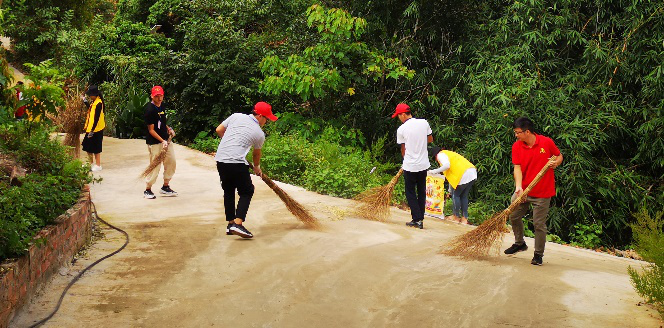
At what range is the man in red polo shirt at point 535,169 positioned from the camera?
7.22 metres

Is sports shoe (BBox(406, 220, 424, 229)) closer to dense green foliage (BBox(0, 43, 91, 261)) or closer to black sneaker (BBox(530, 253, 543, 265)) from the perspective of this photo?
black sneaker (BBox(530, 253, 543, 265))

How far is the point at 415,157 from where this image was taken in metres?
9.31

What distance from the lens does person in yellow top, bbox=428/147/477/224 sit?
34.0ft

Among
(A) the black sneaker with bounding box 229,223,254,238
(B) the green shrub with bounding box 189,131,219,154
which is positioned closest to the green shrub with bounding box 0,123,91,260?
(A) the black sneaker with bounding box 229,223,254,238

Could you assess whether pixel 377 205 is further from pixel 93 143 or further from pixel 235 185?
pixel 93 143

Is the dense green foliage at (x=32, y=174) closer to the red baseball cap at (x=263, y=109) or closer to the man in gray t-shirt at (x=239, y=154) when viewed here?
the man in gray t-shirt at (x=239, y=154)

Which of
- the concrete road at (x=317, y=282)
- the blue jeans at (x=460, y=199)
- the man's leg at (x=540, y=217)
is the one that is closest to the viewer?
the concrete road at (x=317, y=282)

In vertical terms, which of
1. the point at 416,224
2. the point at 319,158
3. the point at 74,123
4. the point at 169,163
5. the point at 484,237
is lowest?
the point at 416,224

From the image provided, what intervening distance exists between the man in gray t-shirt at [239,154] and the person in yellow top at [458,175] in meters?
3.34

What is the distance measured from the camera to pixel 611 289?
664cm

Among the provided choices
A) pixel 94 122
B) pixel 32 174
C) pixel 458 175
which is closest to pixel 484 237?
pixel 458 175

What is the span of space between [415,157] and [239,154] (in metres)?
2.54

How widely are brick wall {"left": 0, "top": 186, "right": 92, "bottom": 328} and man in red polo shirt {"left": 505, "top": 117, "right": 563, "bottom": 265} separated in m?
4.50

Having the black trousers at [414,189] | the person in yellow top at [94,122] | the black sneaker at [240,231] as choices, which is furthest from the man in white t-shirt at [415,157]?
the person in yellow top at [94,122]
